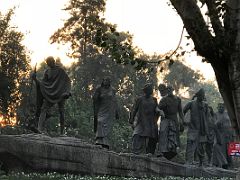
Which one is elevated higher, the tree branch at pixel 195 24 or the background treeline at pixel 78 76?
the background treeline at pixel 78 76

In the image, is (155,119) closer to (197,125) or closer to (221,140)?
(197,125)

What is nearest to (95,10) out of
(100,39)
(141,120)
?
(141,120)

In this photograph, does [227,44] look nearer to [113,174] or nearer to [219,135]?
[113,174]

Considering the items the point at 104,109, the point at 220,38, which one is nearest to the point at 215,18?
the point at 220,38

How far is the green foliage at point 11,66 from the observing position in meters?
28.7

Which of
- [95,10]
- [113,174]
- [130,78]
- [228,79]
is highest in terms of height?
[95,10]

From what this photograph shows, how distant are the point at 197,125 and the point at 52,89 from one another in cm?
582

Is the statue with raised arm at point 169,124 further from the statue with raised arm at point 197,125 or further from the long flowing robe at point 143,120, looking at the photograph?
the statue with raised arm at point 197,125

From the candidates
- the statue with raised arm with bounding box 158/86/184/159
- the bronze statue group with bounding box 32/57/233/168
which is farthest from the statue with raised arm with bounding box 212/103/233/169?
the statue with raised arm with bounding box 158/86/184/159

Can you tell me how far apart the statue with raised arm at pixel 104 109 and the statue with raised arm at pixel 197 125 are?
3559 mm

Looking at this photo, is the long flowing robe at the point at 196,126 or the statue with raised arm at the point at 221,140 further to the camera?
the statue with raised arm at the point at 221,140

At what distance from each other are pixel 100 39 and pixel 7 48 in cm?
2468

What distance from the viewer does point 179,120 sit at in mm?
18250

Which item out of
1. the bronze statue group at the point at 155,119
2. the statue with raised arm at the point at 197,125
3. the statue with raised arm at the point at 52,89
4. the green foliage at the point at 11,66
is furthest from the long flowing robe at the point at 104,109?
the green foliage at the point at 11,66
